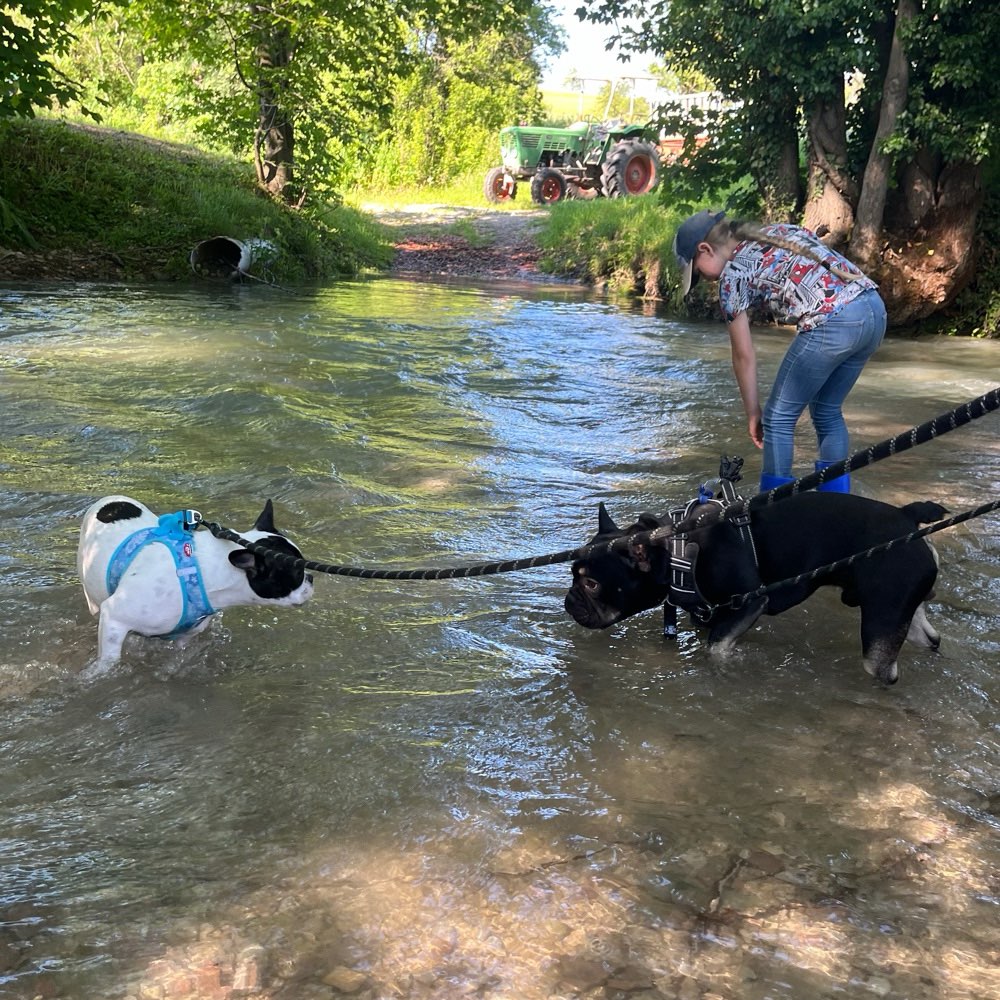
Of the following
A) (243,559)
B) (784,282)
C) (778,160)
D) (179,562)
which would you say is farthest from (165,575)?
(778,160)

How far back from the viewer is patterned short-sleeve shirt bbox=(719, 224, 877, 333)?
479cm

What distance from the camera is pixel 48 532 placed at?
5.18 m

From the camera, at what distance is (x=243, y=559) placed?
3.76 m

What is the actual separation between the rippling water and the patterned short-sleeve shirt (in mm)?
1527

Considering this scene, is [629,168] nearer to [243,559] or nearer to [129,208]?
[129,208]

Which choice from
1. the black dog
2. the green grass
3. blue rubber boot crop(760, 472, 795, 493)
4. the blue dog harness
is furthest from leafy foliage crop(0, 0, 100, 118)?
the black dog

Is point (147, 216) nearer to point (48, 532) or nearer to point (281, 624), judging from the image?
point (48, 532)

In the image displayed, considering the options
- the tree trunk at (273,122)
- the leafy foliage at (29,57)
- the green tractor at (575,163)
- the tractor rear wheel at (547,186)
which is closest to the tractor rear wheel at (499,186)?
the green tractor at (575,163)

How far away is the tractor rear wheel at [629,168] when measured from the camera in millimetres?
27156

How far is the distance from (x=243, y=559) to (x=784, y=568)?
7.31 feet

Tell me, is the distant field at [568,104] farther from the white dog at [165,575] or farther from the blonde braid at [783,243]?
the white dog at [165,575]

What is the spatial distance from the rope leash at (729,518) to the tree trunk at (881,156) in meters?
10.6

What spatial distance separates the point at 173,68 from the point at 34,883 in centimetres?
4526

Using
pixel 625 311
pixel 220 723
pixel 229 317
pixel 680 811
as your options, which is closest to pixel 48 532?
pixel 220 723
